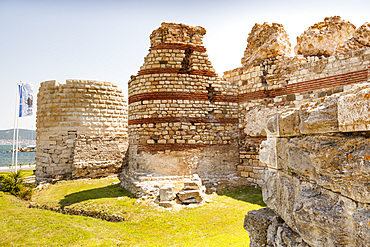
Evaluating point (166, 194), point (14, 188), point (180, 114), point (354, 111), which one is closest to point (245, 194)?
point (166, 194)

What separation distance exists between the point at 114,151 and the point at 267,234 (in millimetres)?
10730

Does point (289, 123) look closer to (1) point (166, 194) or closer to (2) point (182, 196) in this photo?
(2) point (182, 196)

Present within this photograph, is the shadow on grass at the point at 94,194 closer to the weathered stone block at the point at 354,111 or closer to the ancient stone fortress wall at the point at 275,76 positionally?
the ancient stone fortress wall at the point at 275,76

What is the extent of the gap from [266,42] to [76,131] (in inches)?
376

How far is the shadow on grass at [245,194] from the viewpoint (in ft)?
26.1

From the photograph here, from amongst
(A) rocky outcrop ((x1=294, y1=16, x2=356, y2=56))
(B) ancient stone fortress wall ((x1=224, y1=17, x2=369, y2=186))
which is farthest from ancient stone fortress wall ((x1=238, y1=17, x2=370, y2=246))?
(A) rocky outcrop ((x1=294, y1=16, x2=356, y2=56))

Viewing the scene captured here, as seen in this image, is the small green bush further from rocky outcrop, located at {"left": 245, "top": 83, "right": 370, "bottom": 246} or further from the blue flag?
rocky outcrop, located at {"left": 245, "top": 83, "right": 370, "bottom": 246}

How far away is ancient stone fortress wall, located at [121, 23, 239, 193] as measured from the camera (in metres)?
9.36

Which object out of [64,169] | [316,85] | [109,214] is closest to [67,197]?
[109,214]

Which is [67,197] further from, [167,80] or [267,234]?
[267,234]

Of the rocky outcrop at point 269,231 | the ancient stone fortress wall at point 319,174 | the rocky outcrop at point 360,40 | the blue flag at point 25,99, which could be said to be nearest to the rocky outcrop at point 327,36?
the rocky outcrop at point 360,40

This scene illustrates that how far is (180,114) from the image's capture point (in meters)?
9.46

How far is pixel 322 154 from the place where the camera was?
2.05 meters

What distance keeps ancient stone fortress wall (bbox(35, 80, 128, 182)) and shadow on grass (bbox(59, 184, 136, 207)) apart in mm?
2702
